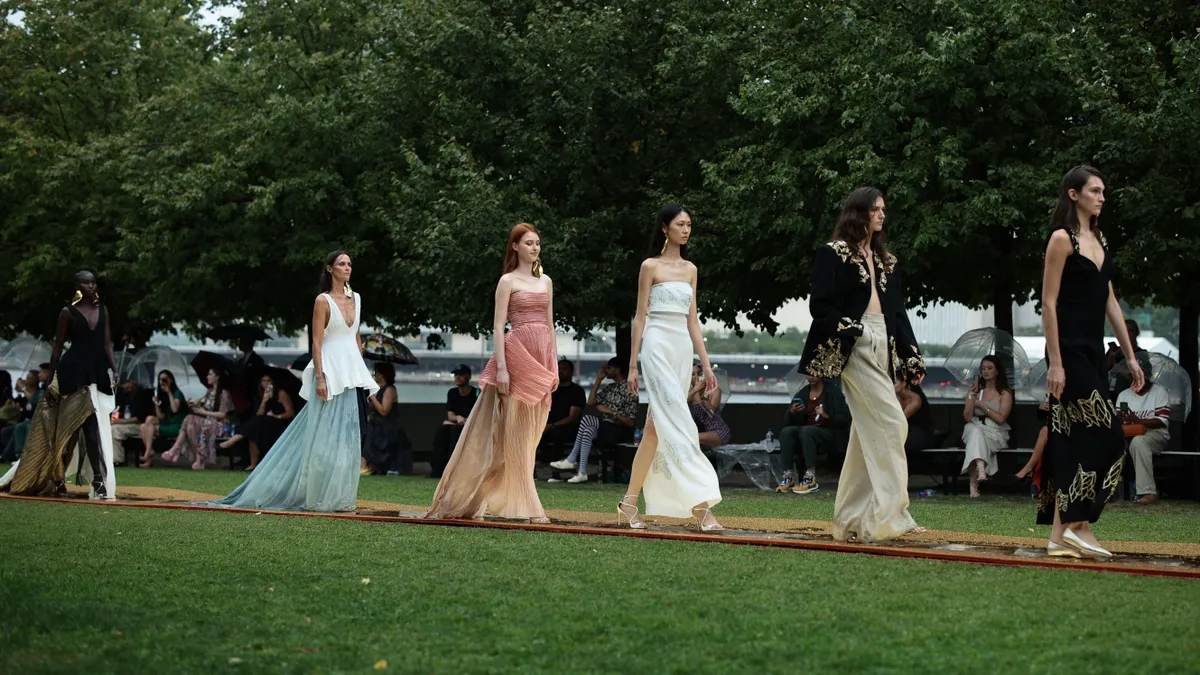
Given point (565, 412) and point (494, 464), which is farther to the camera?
point (565, 412)

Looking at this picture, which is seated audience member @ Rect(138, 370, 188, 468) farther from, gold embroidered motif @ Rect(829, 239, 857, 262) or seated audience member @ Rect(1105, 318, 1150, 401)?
gold embroidered motif @ Rect(829, 239, 857, 262)

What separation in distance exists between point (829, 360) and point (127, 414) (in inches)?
795

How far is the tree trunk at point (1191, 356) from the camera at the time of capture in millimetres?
21578

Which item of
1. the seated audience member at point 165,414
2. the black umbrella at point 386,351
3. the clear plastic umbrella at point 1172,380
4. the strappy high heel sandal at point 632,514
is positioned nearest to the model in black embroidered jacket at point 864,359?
the strappy high heel sandal at point 632,514

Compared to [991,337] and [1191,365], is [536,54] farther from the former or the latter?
[1191,365]

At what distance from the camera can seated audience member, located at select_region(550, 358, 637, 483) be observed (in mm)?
22219

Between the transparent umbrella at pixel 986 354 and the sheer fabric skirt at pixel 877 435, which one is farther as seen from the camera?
the transparent umbrella at pixel 986 354

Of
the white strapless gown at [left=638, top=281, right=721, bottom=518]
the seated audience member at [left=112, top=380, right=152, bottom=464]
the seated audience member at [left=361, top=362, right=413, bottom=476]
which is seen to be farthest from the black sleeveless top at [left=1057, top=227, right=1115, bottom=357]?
the seated audience member at [left=112, top=380, right=152, bottom=464]

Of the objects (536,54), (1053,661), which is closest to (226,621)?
(1053,661)

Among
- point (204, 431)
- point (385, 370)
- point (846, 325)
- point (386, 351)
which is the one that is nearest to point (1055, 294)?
point (846, 325)

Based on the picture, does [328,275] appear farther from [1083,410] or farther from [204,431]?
[204,431]

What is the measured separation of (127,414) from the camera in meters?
28.4

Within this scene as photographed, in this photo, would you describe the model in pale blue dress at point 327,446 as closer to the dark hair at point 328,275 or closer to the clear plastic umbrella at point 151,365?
the dark hair at point 328,275

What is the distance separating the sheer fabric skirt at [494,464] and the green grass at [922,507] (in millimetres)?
1720
